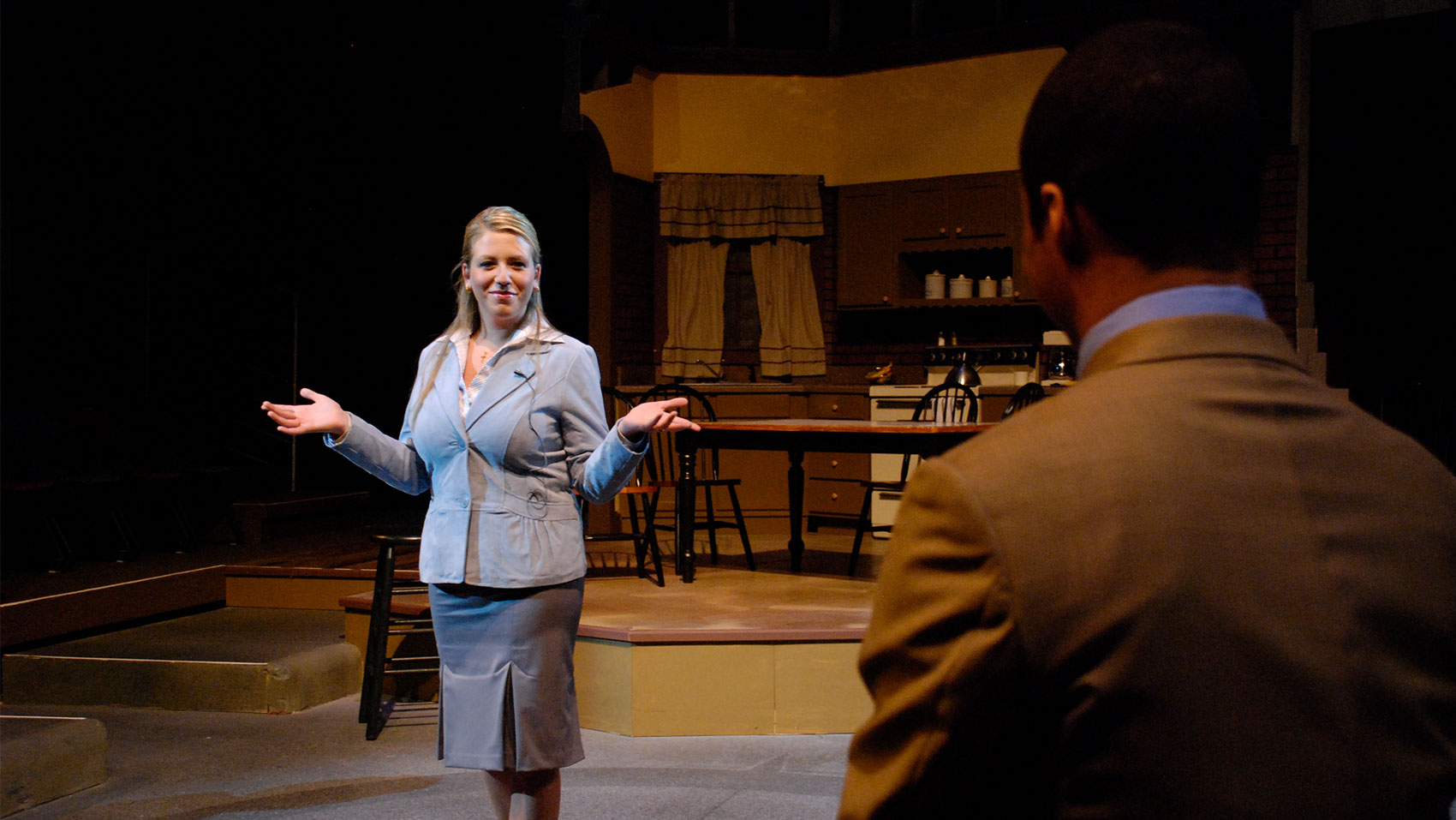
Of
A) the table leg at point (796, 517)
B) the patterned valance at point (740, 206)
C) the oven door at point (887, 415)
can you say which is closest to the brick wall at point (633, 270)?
the patterned valance at point (740, 206)

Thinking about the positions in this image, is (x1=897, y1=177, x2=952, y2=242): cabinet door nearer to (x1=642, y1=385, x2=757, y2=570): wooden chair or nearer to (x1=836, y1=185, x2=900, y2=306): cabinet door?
(x1=836, y1=185, x2=900, y2=306): cabinet door

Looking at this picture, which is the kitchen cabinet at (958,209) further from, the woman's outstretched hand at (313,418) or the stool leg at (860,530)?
the woman's outstretched hand at (313,418)

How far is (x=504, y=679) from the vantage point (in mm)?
2064

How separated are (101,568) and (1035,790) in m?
5.49

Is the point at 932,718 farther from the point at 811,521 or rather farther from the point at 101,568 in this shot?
the point at 811,521

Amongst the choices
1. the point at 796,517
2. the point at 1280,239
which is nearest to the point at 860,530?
the point at 796,517

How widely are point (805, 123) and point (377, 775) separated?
5.63 meters

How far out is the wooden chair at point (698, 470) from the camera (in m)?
Result: 5.19

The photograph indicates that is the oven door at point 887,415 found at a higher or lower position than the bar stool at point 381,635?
higher

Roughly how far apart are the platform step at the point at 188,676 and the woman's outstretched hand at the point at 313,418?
6.79 feet

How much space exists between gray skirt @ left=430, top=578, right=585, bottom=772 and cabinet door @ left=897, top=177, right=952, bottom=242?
5646 mm

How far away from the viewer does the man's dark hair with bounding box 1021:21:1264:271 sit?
0.65m

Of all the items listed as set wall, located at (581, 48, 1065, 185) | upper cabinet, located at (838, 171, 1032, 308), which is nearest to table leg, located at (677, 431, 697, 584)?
upper cabinet, located at (838, 171, 1032, 308)

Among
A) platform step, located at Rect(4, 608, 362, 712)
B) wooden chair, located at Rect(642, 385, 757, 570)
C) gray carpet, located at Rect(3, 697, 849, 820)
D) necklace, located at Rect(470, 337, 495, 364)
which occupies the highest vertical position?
necklace, located at Rect(470, 337, 495, 364)
